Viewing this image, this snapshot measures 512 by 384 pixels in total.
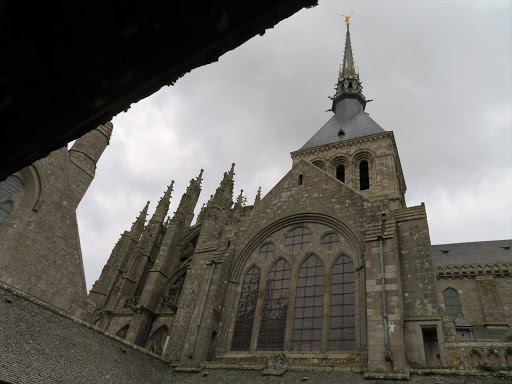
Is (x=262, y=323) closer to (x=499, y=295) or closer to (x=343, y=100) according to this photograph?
(x=499, y=295)

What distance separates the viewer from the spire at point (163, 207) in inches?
891

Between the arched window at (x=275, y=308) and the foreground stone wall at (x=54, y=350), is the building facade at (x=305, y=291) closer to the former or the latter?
the arched window at (x=275, y=308)

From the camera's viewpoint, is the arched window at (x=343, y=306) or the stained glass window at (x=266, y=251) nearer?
the arched window at (x=343, y=306)

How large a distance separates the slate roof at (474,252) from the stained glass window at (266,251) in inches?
563

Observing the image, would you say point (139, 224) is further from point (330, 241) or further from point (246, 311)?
point (330, 241)

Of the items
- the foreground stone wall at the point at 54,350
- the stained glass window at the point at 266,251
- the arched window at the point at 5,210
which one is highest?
the stained glass window at the point at 266,251

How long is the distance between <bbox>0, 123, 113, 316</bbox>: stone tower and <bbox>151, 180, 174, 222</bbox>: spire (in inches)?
396

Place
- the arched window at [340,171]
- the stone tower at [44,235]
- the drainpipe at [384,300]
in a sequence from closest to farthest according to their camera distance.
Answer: the drainpipe at [384,300], the stone tower at [44,235], the arched window at [340,171]

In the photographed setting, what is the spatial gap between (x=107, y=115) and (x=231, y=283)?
41.2 feet

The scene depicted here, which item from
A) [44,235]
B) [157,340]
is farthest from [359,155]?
[44,235]

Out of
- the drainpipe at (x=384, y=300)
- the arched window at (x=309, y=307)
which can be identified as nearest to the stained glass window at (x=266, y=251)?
the arched window at (x=309, y=307)

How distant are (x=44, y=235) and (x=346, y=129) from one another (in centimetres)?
2109

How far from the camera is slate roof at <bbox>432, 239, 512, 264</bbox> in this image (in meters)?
24.5

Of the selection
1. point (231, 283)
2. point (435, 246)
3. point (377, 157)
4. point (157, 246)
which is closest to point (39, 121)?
point (231, 283)
